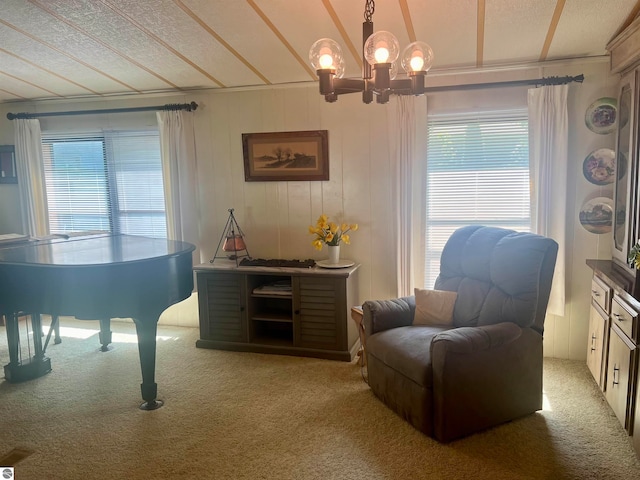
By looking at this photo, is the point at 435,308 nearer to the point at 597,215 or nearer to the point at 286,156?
the point at 597,215

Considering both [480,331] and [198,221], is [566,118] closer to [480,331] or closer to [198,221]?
[480,331]

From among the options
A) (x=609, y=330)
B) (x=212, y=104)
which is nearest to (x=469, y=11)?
(x=609, y=330)

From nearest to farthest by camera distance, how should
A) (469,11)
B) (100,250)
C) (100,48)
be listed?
(469,11), (100,250), (100,48)

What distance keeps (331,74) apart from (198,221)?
9.17ft

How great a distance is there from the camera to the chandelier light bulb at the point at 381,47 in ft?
5.82

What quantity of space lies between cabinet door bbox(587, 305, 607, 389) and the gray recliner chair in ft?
1.28

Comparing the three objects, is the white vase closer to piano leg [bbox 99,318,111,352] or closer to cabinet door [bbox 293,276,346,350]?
cabinet door [bbox 293,276,346,350]

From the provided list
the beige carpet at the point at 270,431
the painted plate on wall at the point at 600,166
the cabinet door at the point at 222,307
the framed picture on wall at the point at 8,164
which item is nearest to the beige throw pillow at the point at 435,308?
the beige carpet at the point at 270,431

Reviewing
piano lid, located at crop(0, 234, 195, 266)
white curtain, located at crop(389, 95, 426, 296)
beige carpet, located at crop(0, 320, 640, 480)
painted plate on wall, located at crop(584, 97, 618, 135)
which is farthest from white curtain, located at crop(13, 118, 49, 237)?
painted plate on wall, located at crop(584, 97, 618, 135)

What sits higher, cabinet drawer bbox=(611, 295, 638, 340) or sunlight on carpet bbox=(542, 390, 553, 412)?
cabinet drawer bbox=(611, 295, 638, 340)

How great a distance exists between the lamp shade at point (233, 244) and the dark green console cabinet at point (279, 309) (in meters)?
0.14

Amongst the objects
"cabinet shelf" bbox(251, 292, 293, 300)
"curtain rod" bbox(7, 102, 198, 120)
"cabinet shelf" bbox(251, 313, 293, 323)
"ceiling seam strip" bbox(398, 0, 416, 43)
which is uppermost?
"ceiling seam strip" bbox(398, 0, 416, 43)

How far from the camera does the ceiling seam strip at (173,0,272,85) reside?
9.23 feet

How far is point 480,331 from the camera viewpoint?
99.1 inches
